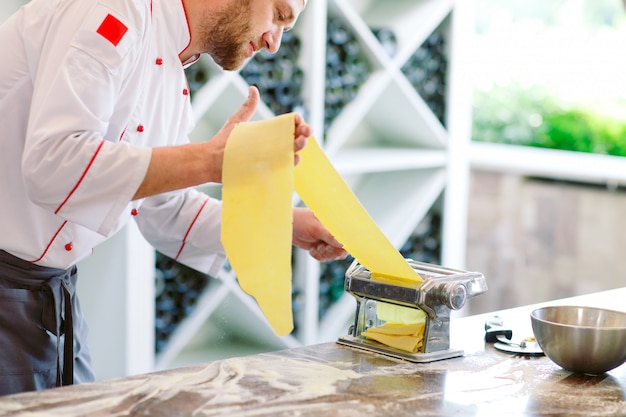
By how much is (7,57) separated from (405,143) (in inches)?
94.3

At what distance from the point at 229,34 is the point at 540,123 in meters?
3.76

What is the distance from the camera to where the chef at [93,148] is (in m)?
1.51

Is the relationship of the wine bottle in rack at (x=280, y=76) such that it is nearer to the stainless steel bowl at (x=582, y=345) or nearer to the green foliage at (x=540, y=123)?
the stainless steel bowl at (x=582, y=345)

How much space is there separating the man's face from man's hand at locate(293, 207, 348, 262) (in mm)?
368

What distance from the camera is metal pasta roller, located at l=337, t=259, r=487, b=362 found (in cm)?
158

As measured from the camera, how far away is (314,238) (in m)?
1.89

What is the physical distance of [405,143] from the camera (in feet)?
12.8

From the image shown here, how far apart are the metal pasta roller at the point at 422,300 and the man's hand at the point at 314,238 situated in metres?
0.16

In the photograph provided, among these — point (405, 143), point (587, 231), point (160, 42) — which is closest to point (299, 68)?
point (405, 143)

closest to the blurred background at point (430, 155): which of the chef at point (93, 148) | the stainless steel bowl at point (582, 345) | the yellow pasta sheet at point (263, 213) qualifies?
the chef at point (93, 148)

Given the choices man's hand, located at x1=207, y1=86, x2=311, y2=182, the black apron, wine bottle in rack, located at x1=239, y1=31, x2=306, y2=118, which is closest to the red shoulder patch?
man's hand, located at x1=207, y1=86, x2=311, y2=182

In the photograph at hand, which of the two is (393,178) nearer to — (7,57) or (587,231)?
(587,231)

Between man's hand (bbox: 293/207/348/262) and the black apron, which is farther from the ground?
man's hand (bbox: 293/207/348/262)

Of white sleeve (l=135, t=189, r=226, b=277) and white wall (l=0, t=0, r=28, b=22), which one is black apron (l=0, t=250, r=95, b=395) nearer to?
white sleeve (l=135, t=189, r=226, b=277)
